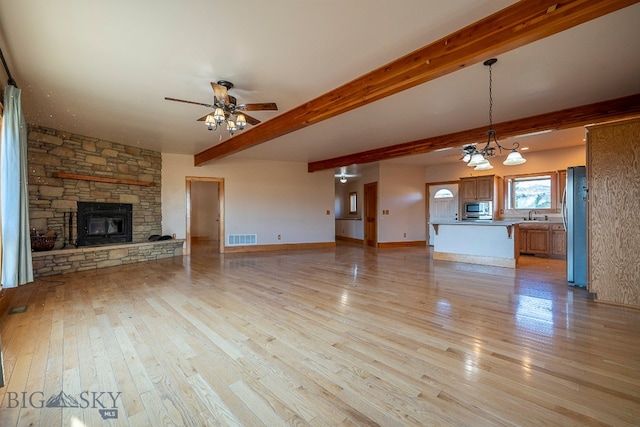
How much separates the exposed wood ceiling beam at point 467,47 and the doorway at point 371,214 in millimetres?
5602

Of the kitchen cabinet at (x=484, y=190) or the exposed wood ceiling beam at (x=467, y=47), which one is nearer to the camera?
the exposed wood ceiling beam at (x=467, y=47)

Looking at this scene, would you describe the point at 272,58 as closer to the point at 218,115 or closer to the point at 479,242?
the point at 218,115

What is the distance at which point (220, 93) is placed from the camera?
297 centimetres

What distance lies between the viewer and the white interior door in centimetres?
871

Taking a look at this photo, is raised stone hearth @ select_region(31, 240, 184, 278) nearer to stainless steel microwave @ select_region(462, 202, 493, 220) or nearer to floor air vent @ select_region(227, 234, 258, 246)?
floor air vent @ select_region(227, 234, 258, 246)

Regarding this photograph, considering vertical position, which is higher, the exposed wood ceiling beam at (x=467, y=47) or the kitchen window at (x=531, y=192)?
the exposed wood ceiling beam at (x=467, y=47)

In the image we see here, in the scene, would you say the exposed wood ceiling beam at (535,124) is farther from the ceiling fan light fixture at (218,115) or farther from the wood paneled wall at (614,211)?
the ceiling fan light fixture at (218,115)

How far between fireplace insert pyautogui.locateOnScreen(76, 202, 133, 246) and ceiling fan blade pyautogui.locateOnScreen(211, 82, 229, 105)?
4.40 metres

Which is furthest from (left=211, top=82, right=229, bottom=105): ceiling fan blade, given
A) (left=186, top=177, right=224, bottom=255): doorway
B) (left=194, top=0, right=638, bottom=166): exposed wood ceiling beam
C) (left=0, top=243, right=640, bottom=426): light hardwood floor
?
(left=186, top=177, right=224, bottom=255): doorway

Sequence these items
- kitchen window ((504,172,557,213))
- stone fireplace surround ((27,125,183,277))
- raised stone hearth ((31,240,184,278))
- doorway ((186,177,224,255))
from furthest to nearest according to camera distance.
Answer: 1. doorway ((186,177,224,255))
2. kitchen window ((504,172,557,213))
3. stone fireplace surround ((27,125,183,277))
4. raised stone hearth ((31,240,184,278))

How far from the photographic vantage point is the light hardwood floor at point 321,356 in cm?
149

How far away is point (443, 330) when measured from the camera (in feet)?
8.25

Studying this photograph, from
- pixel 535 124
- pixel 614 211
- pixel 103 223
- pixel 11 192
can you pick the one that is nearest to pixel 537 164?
pixel 535 124

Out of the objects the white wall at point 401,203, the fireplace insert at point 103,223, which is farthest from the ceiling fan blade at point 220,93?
the white wall at point 401,203
